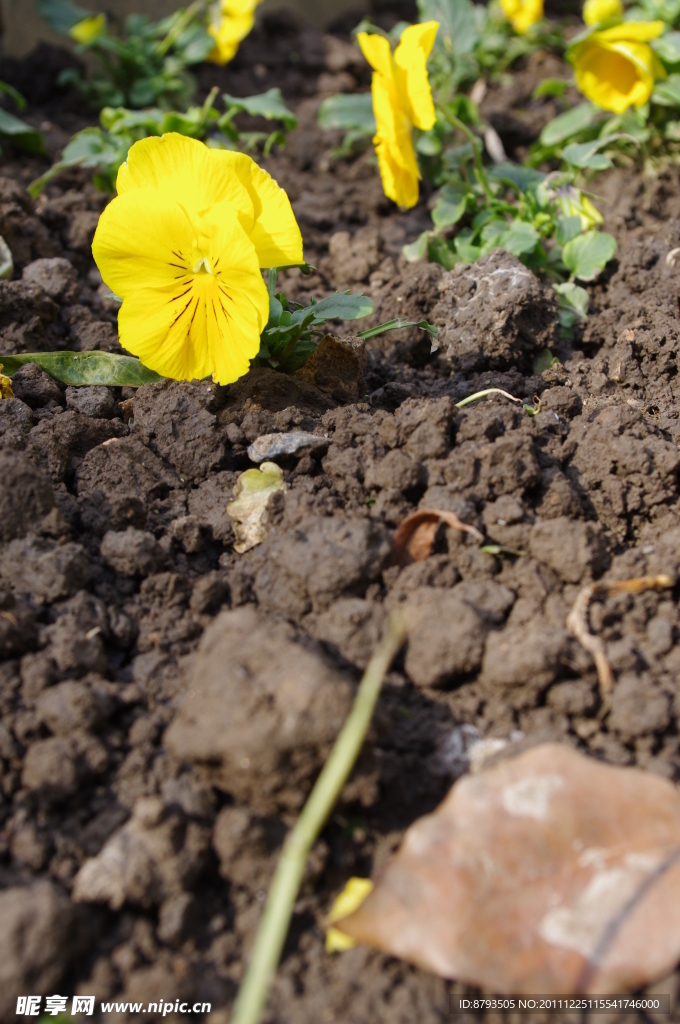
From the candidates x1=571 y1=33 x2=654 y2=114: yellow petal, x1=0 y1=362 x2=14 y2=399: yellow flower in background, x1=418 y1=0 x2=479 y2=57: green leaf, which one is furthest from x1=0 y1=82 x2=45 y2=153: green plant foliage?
x1=571 y1=33 x2=654 y2=114: yellow petal

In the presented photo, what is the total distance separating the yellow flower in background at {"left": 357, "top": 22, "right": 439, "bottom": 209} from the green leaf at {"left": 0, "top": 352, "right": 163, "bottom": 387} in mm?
1113

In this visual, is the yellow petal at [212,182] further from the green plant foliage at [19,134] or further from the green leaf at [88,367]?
the green plant foliage at [19,134]

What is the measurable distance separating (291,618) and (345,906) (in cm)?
58

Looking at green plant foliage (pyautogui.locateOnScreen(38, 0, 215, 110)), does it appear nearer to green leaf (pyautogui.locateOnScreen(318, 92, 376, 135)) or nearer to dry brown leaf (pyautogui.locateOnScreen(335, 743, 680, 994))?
green leaf (pyautogui.locateOnScreen(318, 92, 376, 135))

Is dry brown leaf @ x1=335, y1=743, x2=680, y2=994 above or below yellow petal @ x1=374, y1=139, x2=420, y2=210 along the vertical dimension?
below

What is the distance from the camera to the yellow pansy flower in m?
2.03

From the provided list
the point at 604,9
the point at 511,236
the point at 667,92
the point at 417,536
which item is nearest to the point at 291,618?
the point at 417,536

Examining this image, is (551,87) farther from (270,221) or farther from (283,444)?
(283,444)

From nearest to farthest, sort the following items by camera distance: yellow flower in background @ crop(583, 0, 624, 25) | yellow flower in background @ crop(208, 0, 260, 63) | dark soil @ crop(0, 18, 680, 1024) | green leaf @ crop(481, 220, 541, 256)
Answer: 1. dark soil @ crop(0, 18, 680, 1024)
2. green leaf @ crop(481, 220, 541, 256)
3. yellow flower in background @ crop(583, 0, 624, 25)
4. yellow flower in background @ crop(208, 0, 260, 63)

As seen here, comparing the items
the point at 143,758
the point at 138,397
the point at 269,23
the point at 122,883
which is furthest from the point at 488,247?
the point at 269,23

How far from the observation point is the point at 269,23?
16.6ft

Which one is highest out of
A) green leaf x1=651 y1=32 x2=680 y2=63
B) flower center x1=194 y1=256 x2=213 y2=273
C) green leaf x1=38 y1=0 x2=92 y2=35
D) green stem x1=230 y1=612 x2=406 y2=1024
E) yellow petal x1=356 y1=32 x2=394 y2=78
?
yellow petal x1=356 y1=32 x2=394 y2=78

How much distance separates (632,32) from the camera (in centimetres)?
345

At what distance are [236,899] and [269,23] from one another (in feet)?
16.6
